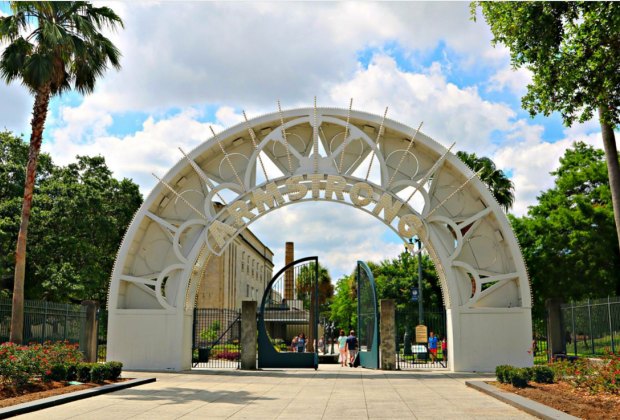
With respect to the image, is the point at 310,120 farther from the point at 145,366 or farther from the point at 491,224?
the point at 145,366

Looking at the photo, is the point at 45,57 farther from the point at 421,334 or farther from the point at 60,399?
the point at 421,334

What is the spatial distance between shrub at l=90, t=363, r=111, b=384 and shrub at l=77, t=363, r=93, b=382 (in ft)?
0.62

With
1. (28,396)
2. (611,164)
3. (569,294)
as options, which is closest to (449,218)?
(611,164)

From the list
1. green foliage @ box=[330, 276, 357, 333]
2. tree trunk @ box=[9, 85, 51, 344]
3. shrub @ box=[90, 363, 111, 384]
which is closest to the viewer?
shrub @ box=[90, 363, 111, 384]

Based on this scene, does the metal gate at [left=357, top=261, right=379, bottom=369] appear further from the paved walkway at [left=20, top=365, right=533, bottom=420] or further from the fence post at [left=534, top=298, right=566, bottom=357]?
the fence post at [left=534, top=298, right=566, bottom=357]

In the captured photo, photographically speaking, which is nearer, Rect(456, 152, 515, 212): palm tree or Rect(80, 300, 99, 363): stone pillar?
Rect(80, 300, 99, 363): stone pillar

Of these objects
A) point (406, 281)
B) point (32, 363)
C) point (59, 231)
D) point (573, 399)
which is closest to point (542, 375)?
point (573, 399)

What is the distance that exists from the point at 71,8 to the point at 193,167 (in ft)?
22.1

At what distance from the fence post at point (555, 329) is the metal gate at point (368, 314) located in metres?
6.24

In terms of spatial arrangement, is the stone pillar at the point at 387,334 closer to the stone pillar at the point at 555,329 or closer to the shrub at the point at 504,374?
the stone pillar at the point at 555,329

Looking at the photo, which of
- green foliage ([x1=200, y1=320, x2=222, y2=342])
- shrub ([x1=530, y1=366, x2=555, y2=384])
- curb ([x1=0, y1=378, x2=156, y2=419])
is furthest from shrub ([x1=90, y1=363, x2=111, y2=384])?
green foliage ([x1=200, y1=320, x2=222, y2=342])

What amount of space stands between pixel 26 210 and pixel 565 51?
53.2ft

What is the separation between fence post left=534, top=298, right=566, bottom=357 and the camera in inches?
941

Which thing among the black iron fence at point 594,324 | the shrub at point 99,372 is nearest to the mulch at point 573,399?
the black iron fence at point 594,324
